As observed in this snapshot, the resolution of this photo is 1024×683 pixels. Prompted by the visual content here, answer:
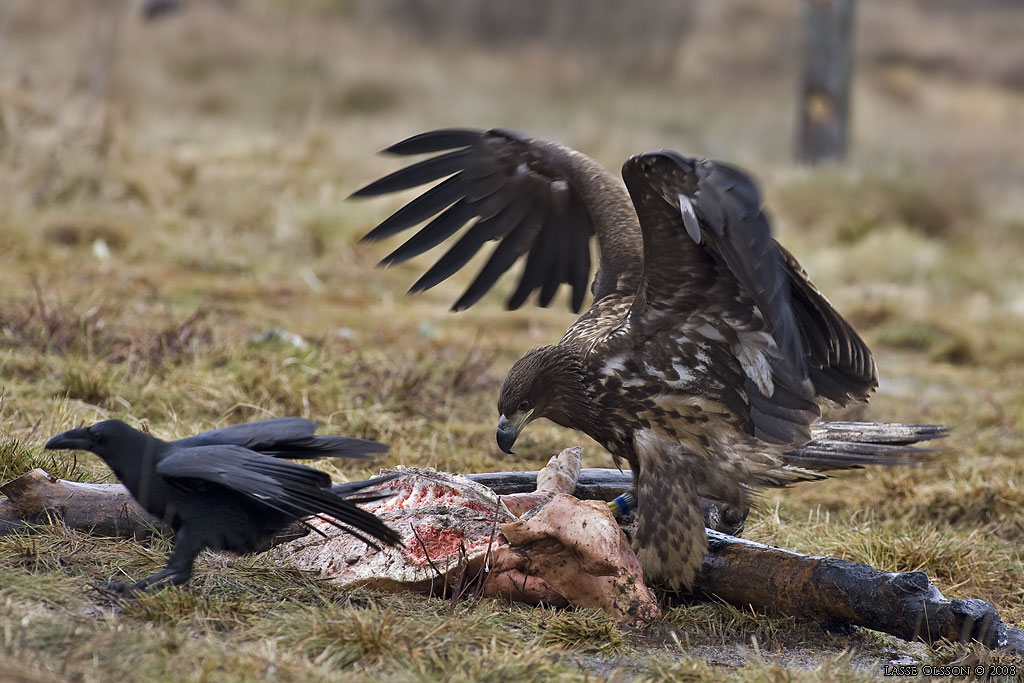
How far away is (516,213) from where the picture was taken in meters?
4.67

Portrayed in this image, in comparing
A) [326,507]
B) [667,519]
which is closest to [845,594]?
[667,519]

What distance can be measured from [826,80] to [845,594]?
43.2 feet

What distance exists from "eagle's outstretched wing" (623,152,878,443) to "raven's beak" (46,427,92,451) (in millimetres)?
1687

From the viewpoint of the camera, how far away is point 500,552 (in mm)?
3180

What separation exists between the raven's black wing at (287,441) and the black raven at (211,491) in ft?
0.27

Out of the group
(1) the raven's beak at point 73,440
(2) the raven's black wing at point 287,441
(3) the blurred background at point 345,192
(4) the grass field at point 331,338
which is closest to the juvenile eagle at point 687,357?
(4) the grass field at point 331,338

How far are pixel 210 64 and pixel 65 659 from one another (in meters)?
18.3

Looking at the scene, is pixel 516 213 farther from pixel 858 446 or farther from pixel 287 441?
pixel 287 441

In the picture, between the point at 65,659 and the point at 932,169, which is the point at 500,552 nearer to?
the point at 65,659

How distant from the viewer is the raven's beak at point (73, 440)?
9.19 ft

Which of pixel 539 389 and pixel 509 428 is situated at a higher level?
pixel 539 389

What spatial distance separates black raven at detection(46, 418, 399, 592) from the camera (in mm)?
2818

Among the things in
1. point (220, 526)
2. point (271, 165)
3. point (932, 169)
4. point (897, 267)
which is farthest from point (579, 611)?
point (932, 169)

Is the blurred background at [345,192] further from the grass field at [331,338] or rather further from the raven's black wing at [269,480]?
the raven's black wing at [269,480]
